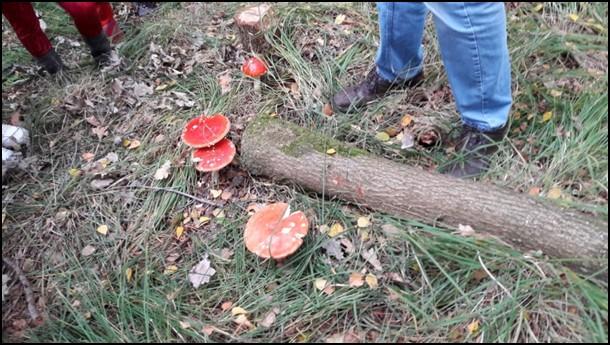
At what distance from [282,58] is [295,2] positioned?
2.21 ft

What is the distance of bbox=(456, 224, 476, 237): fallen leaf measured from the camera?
234cm

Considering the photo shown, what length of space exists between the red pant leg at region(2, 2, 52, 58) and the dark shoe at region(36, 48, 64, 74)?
3cm

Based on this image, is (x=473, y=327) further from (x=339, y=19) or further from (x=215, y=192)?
(x=339, y=19)

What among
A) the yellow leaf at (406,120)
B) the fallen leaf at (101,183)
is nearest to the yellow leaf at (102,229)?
the fallen leaf at (101,183)

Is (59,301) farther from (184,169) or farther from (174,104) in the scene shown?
(174,104)

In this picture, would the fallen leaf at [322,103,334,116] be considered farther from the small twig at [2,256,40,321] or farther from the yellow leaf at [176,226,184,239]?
the small twig at [2,256,40,321]

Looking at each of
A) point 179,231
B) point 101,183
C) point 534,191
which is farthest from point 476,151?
point 101,183

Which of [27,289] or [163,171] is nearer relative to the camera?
[27,289]

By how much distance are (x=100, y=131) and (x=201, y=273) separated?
1.60 m

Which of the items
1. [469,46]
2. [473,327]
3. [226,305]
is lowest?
[226,305]

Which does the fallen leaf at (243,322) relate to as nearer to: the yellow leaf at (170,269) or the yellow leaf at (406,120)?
the yellow leaf at (170,269)

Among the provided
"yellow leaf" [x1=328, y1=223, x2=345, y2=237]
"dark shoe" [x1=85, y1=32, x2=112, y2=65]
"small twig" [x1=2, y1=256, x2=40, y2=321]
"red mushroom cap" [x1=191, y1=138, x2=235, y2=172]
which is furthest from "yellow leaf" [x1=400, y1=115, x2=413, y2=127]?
"dark shoe" [x1=85, y1=32, x2=112, y2=65]

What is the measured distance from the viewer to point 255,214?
2.69m

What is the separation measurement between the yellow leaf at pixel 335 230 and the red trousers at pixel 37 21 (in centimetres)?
258
